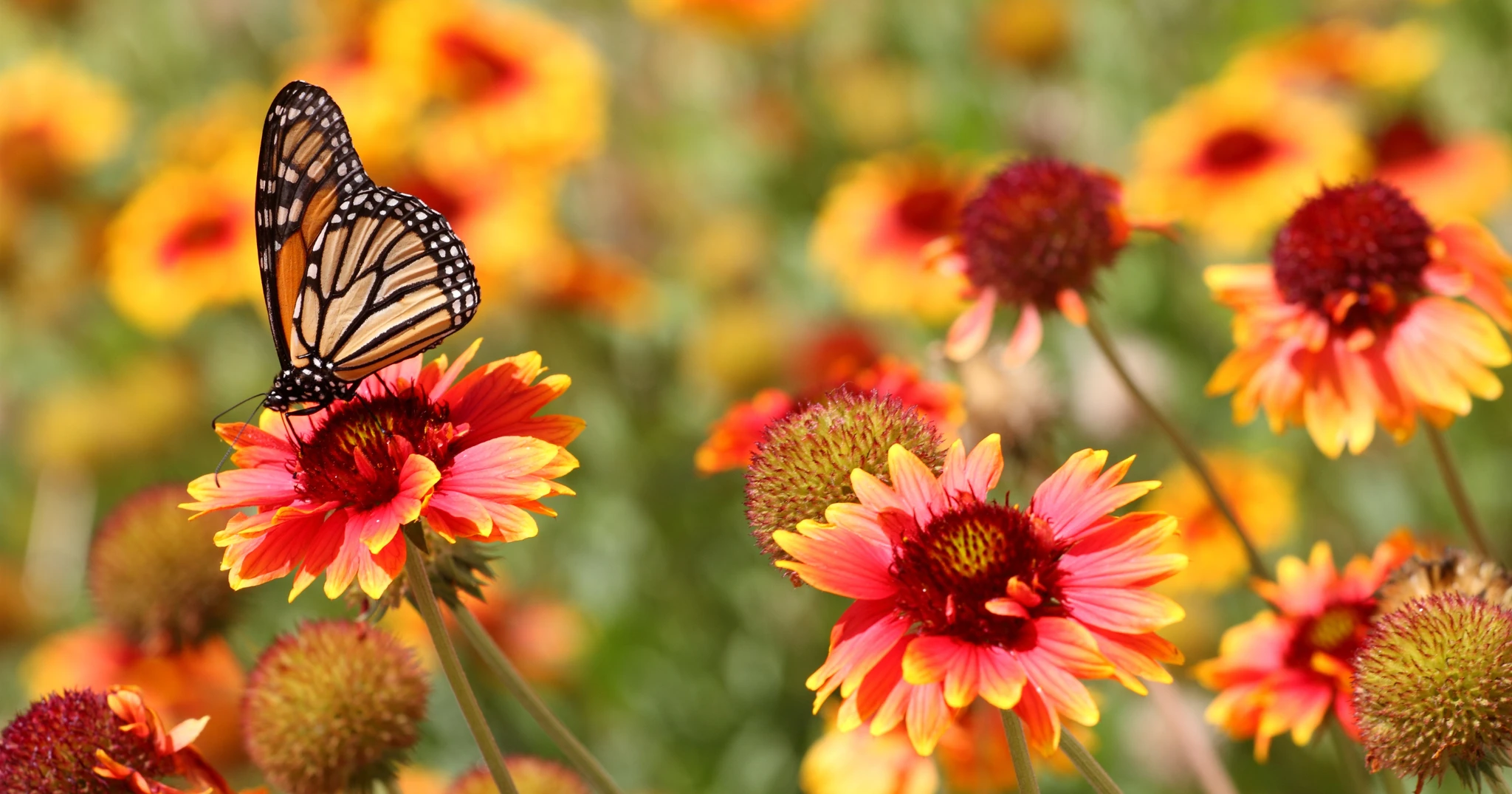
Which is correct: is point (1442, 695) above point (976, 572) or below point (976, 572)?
below

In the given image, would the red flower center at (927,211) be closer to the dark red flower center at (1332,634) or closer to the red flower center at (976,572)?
the dark red flower center at (1332,634)

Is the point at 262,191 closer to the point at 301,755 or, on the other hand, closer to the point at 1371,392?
the point at 301,755

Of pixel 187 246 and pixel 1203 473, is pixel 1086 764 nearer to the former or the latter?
pixel 1203 473

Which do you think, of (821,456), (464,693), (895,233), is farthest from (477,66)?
(464,693)

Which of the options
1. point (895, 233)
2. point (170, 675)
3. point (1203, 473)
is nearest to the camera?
point (1203, 473)

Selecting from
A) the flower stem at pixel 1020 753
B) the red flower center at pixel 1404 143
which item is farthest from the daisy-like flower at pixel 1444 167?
the flower stem at pixel 1020 753

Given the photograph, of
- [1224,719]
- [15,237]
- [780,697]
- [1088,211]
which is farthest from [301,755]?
[15,237]

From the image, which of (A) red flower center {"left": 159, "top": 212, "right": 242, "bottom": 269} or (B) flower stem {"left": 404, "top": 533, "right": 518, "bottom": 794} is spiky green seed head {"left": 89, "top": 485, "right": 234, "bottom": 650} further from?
(A) red flower center {"left": 159, "top": 212, "right": 242, "bottom": 269}
